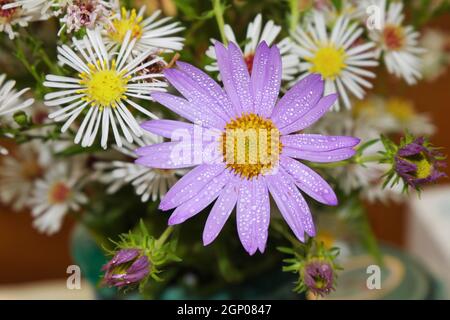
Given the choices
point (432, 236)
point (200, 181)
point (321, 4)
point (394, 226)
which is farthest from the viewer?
point (394, 226)

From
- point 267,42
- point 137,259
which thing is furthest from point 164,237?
point 267,42

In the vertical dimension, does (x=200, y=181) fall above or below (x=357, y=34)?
below

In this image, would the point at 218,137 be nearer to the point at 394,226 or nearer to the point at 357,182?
the point at 357,182

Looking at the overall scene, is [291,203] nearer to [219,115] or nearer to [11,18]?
[219,115]

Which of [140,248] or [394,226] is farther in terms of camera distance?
[394,226]

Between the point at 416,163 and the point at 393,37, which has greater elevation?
the point at 393,37

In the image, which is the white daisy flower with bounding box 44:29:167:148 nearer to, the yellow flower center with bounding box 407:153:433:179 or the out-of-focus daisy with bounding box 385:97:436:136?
the yellow flower center with bounding box 407:153:433:179

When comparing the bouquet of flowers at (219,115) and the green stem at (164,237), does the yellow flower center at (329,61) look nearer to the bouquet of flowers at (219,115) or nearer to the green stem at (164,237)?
the bouquet of flowers at (219,115)

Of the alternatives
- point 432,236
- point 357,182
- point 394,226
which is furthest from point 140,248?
point 394,226
